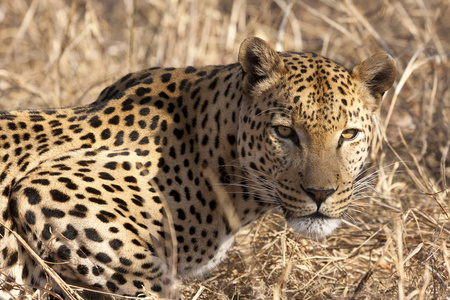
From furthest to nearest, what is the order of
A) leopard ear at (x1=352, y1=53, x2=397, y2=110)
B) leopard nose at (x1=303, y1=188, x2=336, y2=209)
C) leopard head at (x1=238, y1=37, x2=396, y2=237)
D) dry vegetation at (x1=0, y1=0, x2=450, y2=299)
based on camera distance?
dry vegetation at (x1=0, y1=0, x2=450, y2=299)
leopard ear at (x1=352, y1=53, x2=397, y2=110)
leopard head at (x1=238, y1=37, x2=396, y2=237)
leopard nose at (x1=303, y1=188, x2=336, y2=209)

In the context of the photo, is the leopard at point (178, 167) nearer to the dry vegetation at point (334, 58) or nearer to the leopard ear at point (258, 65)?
the leopard ear at point (258, 65)

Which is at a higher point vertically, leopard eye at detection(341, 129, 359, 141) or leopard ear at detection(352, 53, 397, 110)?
leopard ear at detection(352, 53, 397, 110)

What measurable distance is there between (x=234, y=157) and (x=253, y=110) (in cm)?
41

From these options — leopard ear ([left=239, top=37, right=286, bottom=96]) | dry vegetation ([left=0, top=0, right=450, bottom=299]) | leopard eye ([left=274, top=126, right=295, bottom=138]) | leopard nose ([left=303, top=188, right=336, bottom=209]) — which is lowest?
dry vegetation ([left=0, top=0, right=450, bottom=299])

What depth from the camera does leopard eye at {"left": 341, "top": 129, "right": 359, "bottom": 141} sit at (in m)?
4.23

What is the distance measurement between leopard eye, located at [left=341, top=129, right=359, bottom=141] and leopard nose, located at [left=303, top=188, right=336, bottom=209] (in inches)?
15.8

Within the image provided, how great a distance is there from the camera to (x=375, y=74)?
442 centimetres

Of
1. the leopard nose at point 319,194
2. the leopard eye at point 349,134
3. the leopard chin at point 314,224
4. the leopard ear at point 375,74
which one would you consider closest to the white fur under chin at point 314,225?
the leopard chin at point 314,224

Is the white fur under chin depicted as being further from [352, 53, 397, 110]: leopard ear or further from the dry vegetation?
[352, 53, 397, 110]: leopard ear

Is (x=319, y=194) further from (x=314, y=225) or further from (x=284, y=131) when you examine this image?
(x=284, y=131)

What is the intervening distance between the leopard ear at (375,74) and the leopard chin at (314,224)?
0.87 meters

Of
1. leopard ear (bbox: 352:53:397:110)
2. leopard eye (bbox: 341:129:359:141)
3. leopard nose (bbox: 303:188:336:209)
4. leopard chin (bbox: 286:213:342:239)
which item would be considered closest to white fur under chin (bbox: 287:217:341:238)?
leopard chin (bbox: 286:213:342:239)

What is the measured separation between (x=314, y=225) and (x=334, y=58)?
18.4 feet

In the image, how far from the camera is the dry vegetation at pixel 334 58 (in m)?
4.79
